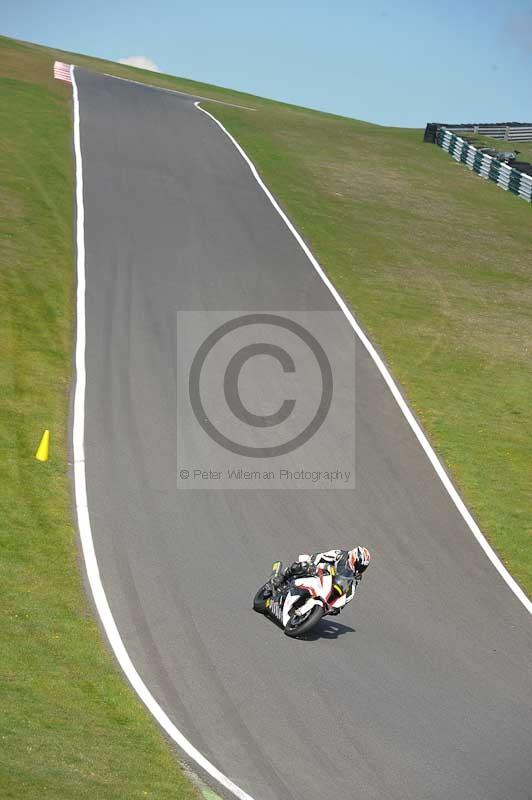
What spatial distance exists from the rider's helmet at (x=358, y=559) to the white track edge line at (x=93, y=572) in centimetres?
349

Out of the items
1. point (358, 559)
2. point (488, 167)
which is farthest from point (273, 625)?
point (488, 167)

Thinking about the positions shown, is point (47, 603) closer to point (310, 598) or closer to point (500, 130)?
point (310, 598)

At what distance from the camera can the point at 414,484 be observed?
2202 cm

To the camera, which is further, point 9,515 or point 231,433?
point 231,433

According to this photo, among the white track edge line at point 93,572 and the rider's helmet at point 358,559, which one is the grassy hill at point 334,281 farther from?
the rider's helmet at point 358,559

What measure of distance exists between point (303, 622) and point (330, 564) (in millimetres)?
950

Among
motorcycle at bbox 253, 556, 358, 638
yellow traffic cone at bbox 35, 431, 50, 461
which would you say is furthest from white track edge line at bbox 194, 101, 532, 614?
yellow traffic cone at bbox 35, 431, 50, 461

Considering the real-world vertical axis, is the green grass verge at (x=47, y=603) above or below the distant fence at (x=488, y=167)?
below

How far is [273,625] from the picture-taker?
50.4ft

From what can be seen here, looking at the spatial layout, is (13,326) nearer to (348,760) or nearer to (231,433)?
(231,433)

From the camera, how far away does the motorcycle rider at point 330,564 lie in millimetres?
14977

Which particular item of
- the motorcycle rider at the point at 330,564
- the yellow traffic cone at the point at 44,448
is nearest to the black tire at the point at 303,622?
the motorcycle rider at the point at 330,564

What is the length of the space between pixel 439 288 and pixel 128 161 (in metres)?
14.4

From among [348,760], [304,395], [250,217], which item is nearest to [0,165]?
[250,217]
